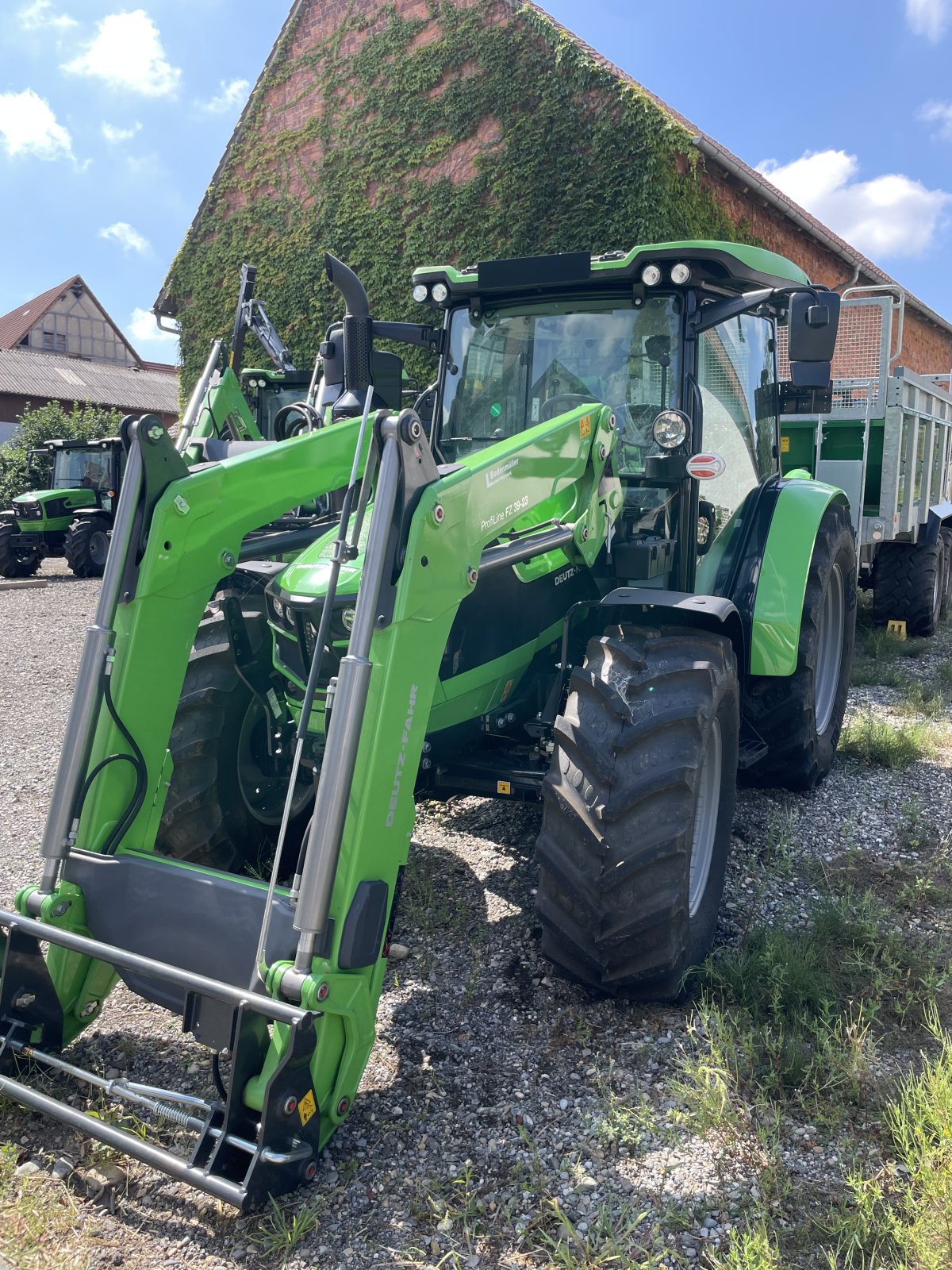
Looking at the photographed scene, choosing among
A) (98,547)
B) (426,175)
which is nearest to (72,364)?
(98,547)

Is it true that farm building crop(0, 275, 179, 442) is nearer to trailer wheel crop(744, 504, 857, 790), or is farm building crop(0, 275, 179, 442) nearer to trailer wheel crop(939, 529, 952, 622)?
trailer wheel crop(939, 529, 952, 622)

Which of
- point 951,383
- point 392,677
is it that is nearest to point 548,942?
point 392,677

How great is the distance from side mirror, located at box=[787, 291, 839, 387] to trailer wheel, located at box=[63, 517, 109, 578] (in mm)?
14151

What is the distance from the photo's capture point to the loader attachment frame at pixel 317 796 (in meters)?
2.28

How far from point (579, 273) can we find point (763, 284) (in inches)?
33.1

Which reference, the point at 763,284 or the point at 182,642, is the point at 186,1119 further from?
the point at 763,284

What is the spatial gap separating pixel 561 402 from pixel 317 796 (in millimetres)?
2154

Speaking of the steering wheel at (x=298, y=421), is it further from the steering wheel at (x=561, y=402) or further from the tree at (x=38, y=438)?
the tree at (x=38, y=438)

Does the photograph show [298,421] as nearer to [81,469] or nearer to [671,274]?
[671,274]

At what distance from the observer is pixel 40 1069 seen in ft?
8.79

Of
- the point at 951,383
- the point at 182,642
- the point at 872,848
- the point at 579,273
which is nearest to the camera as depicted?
the point at 182,642

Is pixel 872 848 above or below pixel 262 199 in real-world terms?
below

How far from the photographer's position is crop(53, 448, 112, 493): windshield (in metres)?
17.8

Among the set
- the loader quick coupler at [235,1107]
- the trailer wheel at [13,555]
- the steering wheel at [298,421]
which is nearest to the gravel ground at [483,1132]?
the loader quick coupler at [235,1107]
